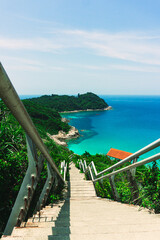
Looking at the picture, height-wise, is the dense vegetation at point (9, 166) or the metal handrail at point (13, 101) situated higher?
the metal handrail at point (13, 101)

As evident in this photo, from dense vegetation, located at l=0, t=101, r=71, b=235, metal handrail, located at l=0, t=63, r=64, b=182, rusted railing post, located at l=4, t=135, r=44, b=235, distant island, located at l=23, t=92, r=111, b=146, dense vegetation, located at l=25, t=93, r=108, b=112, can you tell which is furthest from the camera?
dense vegetation, located at l=25, t=93, r=108, b=112

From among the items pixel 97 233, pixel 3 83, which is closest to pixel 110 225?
A: pixel 97 233

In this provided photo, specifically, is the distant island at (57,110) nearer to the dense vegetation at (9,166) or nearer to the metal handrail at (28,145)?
the dense vegetation at (9,166)

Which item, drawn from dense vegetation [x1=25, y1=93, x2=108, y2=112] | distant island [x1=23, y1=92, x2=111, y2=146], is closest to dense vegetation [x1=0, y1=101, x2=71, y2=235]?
distant island [x1=23, y1=92, x2=111, y2=146]

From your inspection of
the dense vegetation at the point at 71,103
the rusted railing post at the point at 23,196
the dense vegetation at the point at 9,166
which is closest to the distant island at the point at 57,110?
the dense vegetation at the point at 71,103

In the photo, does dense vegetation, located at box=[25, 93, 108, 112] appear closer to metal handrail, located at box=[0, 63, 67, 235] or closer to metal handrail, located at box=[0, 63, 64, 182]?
metal handrail, located at box=[0, 63, 67, 235]

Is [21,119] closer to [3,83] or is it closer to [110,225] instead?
[3,83]

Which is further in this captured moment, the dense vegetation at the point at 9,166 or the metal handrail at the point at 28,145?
the dense vegetation at the point at 9,166

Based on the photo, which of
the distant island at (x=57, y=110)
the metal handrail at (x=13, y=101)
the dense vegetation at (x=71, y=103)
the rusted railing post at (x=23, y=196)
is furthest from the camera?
the dense vegetation at (x=71, y=103)

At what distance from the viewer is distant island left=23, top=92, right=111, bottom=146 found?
4363 cm

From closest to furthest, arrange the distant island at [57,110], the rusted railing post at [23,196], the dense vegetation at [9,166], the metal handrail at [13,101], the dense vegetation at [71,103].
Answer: the metal handrail at [13,101], the rusted railing post at [23,196], the dense vegetation at [9,166], the distant island at [57,110], the dense vegetation at [71,103]

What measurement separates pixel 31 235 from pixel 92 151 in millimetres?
35213

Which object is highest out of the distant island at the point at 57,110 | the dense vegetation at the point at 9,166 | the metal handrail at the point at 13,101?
the distant island at the point at 57,110

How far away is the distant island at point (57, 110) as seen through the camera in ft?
143
